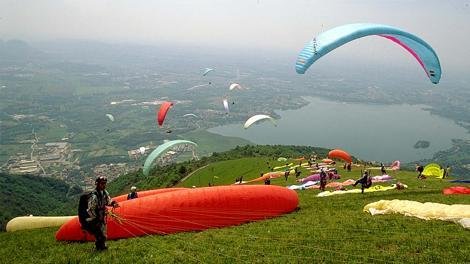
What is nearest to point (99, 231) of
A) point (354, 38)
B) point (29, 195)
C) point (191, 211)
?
point (191, 211)

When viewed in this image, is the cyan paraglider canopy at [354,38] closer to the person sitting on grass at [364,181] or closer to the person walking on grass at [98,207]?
the person sitting on grass at [364,181]

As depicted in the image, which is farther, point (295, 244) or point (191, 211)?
point (191, 211)

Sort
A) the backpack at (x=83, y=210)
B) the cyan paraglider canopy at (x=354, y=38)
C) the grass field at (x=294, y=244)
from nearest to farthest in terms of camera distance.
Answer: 1. the grass field at (x=294, y=244)
2. the backpack at (x=83, y=210)
3. the cyan paraglider canopy at (x=354, y=38)

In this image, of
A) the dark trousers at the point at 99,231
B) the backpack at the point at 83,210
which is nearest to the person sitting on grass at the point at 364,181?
the dark trousers at the point at 99,231

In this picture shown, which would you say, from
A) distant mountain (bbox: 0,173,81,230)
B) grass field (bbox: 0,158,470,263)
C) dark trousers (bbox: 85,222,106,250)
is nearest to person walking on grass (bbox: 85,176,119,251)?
dark trousers (bbox: 85,222,106,250)

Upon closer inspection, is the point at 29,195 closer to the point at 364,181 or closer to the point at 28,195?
the point at 28,195

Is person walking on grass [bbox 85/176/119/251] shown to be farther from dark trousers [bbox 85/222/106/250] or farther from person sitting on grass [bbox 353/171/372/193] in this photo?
person sitting on grass [bbox 353/171/372/193]

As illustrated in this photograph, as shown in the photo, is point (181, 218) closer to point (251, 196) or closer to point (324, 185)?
point (251, 196)
